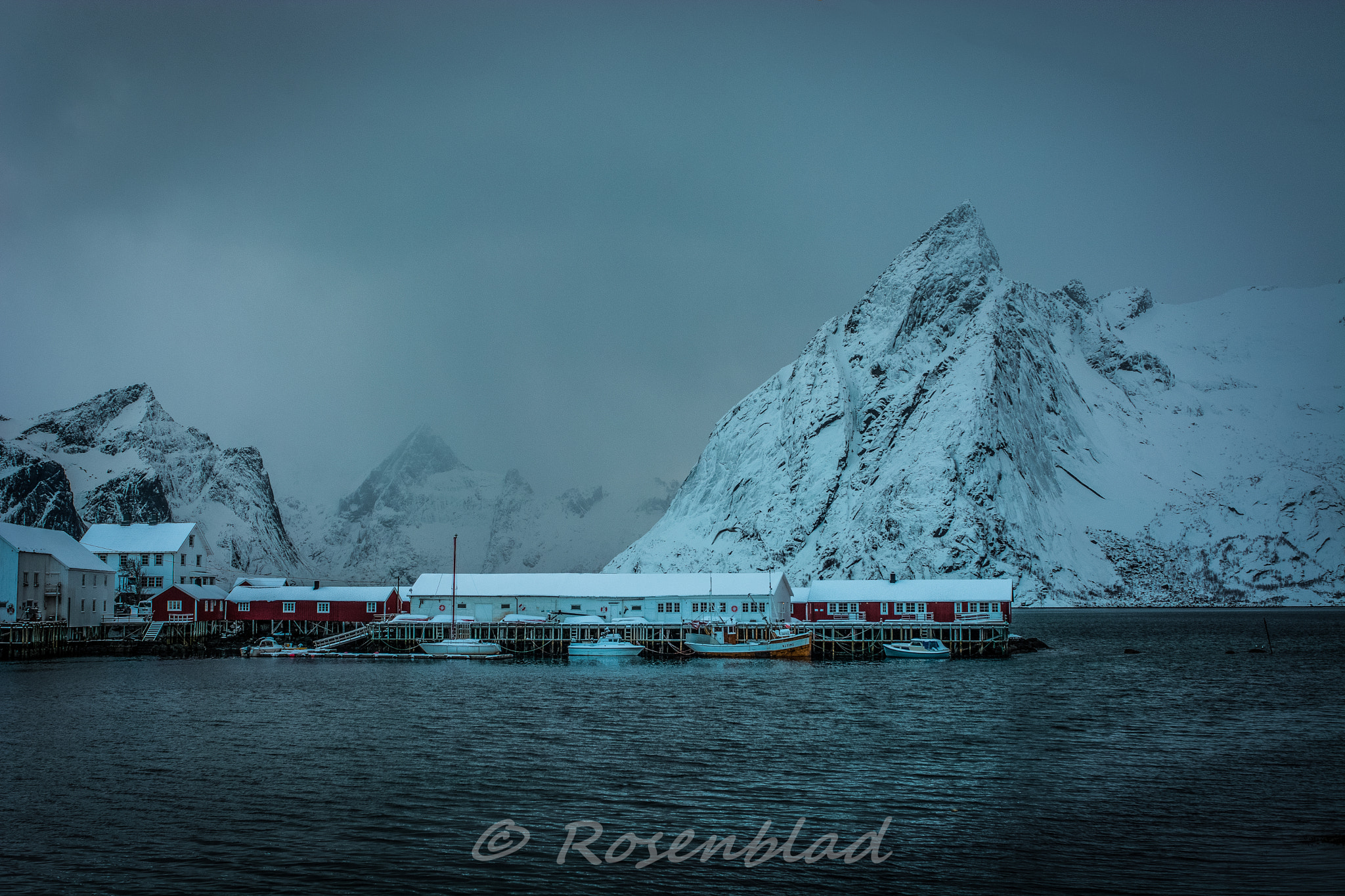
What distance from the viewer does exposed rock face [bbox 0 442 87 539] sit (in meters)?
173

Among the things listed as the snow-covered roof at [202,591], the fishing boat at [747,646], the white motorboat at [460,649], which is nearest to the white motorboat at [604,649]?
the fishing boat at [747,646]

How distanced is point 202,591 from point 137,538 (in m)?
17.3

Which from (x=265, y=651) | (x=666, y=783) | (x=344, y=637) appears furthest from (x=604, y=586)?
(x=666, y=783)

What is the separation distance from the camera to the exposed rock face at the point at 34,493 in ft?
569

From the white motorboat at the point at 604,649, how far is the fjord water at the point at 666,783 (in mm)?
27300

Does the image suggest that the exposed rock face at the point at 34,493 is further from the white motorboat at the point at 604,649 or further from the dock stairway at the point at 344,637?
the white motorboat at the point at 604,649

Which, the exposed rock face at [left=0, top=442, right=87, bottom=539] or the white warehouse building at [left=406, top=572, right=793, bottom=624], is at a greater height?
the exposed rock face at [left=0, top=442, right=87, bottom=539]

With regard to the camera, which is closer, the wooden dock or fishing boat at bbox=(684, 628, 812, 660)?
fishing boat at bbox=(684, 628, 812, 660)

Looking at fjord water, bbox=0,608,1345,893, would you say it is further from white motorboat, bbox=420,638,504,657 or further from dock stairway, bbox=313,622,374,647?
dock stairway, bbox=313,622,374,647

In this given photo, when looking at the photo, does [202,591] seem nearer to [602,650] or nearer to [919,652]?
[602,650]

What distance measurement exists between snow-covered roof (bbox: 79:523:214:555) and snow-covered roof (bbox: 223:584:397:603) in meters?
12.1

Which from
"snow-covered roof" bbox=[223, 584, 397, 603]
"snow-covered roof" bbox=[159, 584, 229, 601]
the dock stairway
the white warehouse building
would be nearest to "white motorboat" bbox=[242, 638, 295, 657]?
the dock stairway

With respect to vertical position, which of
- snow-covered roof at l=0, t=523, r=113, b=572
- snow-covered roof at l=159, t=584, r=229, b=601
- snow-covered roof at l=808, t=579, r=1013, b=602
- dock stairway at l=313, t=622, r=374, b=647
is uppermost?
snow-covered roof at l=0, t=523, r=113, b=572

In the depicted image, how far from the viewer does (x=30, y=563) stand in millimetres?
95500
